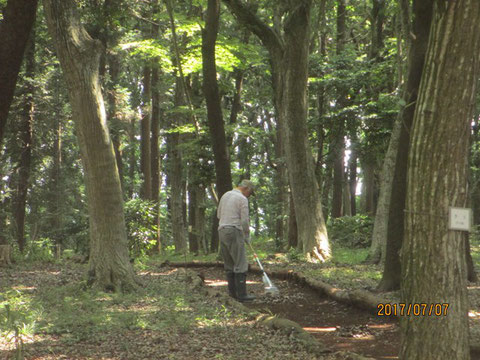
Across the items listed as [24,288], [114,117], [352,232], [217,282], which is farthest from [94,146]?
[352,232]

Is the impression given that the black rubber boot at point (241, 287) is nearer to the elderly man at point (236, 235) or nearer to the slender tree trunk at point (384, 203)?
the elderly man at point (236, 235)

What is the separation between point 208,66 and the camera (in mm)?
14203

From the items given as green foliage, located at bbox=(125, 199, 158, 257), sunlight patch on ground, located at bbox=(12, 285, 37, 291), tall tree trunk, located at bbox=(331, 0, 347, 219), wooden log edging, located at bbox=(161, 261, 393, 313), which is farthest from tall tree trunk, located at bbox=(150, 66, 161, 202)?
sunlight patch on ground, located at bbox=(12, 285, 37, 291)

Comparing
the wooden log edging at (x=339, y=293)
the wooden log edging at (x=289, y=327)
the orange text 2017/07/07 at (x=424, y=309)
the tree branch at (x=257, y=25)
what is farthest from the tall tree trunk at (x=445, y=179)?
the tree branch at (x=257, y=25)

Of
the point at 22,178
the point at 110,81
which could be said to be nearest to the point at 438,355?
the point at 22,178

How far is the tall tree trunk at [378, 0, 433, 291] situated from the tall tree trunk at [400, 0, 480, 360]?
355cm

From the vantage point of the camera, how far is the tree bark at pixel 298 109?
43.7 ft

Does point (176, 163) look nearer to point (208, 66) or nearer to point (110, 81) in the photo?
point (110, 81)

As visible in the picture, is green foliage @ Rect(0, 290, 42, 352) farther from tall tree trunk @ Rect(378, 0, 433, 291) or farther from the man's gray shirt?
tall tree trunk @ Rect(378, 0, 433, 291)

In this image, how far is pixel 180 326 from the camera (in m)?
6.61

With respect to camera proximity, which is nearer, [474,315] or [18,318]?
[18,318]

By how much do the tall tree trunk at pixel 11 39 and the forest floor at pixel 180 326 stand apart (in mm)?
2850

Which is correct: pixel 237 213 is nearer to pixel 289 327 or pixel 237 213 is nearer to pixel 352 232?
pixel 289 327

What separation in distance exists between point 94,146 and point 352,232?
48.5ft
